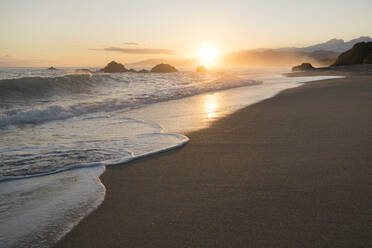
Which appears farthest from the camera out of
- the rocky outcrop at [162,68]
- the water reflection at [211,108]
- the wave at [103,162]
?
the rocky outcrop at [162,68]

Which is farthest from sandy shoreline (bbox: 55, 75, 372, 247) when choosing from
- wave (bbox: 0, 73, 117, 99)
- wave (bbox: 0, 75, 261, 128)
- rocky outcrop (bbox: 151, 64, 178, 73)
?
rocky outcrop (bbox: 151, 64, 178, 73)

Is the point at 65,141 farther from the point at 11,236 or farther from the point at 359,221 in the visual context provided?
the point at 359,221

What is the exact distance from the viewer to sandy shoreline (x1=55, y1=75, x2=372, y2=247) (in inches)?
86.5

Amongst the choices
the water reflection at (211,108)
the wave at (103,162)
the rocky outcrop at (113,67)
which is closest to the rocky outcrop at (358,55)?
the rocky outcrop at (113,67)

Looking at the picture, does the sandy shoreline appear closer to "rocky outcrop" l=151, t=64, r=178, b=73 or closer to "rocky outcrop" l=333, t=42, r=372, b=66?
"rocky outcrop" l=333, t=42, r=372, b=66

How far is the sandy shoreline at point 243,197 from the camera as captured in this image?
2.20 m

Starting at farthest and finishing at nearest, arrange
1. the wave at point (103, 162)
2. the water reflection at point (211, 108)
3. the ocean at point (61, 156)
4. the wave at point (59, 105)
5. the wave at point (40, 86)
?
the wave at point (40, 86) < the wave at point (59, 105) < the water reflection at point (211, 108) < the wave at point (103, 162) < the ocean at point (61, 156)

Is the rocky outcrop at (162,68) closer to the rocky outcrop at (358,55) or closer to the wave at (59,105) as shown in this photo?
the rocky outcrop at (358,55)

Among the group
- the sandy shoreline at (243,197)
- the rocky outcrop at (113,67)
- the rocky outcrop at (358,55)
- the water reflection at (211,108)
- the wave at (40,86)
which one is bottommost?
the sandy shoreline at (243,197)

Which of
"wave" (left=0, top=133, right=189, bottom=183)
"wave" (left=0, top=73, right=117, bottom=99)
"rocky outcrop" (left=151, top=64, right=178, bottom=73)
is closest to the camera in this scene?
"wave" (left=0, top=133, right=189, bottom=183)

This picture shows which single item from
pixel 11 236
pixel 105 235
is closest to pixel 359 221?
pixel 105 235

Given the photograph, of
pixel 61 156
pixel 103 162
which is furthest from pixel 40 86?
pixel 103 162

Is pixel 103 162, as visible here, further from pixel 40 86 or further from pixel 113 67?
pixel 113 67

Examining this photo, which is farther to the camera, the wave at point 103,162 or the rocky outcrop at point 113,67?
the rocky outcrop at point 113,67
